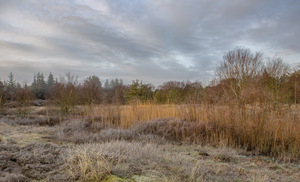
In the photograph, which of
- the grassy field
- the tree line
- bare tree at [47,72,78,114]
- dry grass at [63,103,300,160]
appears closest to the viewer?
the grassy field

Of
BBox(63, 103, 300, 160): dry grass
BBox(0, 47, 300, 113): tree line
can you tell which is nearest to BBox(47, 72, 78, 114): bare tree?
BBox(0, 47, 300, 113): tree line

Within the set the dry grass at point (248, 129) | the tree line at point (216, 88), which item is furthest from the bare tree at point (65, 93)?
the dry grass at point (248, 129)

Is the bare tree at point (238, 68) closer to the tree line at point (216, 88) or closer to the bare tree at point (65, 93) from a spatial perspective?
the tree line at point (216, 88)

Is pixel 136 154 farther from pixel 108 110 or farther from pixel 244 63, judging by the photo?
pixel 244 63

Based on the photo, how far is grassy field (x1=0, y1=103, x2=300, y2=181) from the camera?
196 cm

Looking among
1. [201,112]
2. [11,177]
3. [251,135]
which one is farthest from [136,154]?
[201,112]

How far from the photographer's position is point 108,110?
8422 millimetres

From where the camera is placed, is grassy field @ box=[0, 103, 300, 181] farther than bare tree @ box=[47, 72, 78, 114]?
No

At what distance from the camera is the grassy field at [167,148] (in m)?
1.96

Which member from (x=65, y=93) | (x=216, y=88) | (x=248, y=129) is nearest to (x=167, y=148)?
(x=248, y=129)

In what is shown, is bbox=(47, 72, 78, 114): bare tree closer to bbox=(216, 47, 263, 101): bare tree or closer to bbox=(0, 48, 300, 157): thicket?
bbox=(0, 48, 300, 157): thicket

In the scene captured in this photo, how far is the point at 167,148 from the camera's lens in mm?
4148

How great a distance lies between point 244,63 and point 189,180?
553 inches

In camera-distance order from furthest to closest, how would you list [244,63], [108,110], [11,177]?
[244,63] → [108,110] → [11,177]
